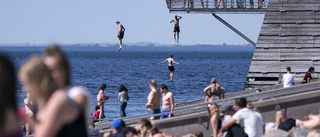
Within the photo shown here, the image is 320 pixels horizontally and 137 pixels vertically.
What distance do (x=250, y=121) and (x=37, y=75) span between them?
22.4 ft

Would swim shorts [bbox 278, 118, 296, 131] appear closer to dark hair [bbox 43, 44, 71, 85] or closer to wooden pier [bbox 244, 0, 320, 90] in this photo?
dark hair [bbox 43, 44, 71, 85]

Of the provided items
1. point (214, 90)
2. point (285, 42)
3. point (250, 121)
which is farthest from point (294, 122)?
→ point (285, 42)

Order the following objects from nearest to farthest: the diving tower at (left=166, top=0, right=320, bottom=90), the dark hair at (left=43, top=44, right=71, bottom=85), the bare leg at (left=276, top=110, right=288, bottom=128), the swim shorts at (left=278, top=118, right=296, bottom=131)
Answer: the dark hair at (left=43, top=44, right=71, bottom=85), the swim shorts at (left=278, top=118, right=296, bottom=131), the bare leg at (left=276, top=110, right=288, bottom=128), the diving tower at (left=166, top=0, right=320, bottom=90)

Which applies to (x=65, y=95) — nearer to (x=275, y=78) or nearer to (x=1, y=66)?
(x=1, y=66)

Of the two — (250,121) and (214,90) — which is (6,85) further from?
(214,90)

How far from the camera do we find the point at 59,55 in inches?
149

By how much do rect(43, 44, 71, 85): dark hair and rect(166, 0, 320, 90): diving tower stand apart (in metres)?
18.6

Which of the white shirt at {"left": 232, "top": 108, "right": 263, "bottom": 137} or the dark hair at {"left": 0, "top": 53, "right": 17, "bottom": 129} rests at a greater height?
→ the dark hair at {"left": 0, "top": 53, "right": 17, "bottom": 129}

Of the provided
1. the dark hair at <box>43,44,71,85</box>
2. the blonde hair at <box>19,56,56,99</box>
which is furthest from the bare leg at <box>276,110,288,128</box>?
the blonde hair at <box>19,56,56,99</box>

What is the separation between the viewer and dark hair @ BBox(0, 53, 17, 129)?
3434 mm

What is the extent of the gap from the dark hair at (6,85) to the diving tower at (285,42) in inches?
749

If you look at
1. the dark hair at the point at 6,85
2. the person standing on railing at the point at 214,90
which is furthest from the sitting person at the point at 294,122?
the dark hair at the point at 6,85

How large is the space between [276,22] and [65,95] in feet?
64.8

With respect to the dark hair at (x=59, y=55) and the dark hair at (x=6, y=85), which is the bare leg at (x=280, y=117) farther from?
the dark hair at (x=6, y=85)
